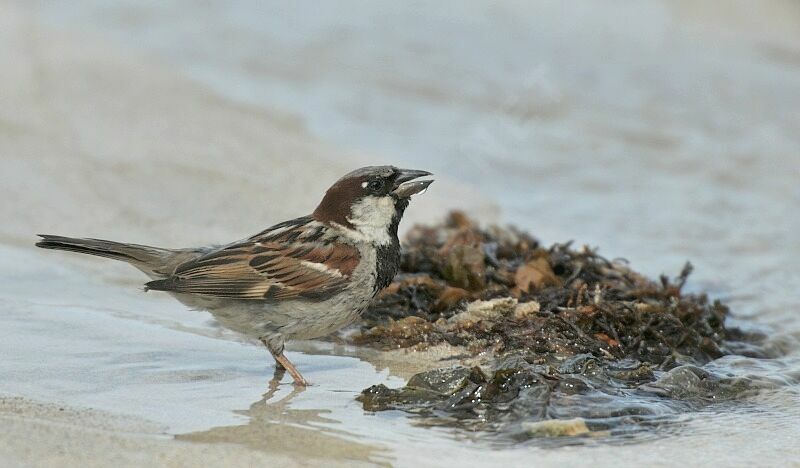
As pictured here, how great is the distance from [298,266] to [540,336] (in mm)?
1487

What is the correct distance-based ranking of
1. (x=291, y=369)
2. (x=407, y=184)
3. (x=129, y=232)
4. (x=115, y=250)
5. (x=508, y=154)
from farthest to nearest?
(x=508, y=154) → (x=129, y=232) → (x=407, y=184) → (x=115, y=250) → (x=291, y=369)

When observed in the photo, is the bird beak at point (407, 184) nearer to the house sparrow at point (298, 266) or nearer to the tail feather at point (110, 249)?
the house sparrow at point (298, 266)

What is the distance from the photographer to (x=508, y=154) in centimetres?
1234

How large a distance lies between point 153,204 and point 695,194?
210 inches

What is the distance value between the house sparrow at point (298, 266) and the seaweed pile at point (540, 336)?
0.60 metres

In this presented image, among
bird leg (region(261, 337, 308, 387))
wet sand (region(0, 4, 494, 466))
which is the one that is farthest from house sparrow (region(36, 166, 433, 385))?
wet sand (region(0, 4, 494, 466))

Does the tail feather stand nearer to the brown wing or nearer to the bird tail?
the bird tail

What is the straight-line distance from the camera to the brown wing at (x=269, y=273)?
631 centimetres

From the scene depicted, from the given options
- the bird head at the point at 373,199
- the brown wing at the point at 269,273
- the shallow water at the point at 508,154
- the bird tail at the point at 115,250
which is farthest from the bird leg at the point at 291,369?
the bird tail at the point at 115,250

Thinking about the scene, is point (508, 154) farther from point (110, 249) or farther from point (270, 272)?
point (110, 249)

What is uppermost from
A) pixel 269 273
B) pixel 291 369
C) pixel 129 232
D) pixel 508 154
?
pixel 508 154

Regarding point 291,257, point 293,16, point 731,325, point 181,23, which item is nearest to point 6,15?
point 181,23

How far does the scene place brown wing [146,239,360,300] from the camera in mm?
6309

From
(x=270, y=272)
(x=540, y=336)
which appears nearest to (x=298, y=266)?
(x=270, y=272)
